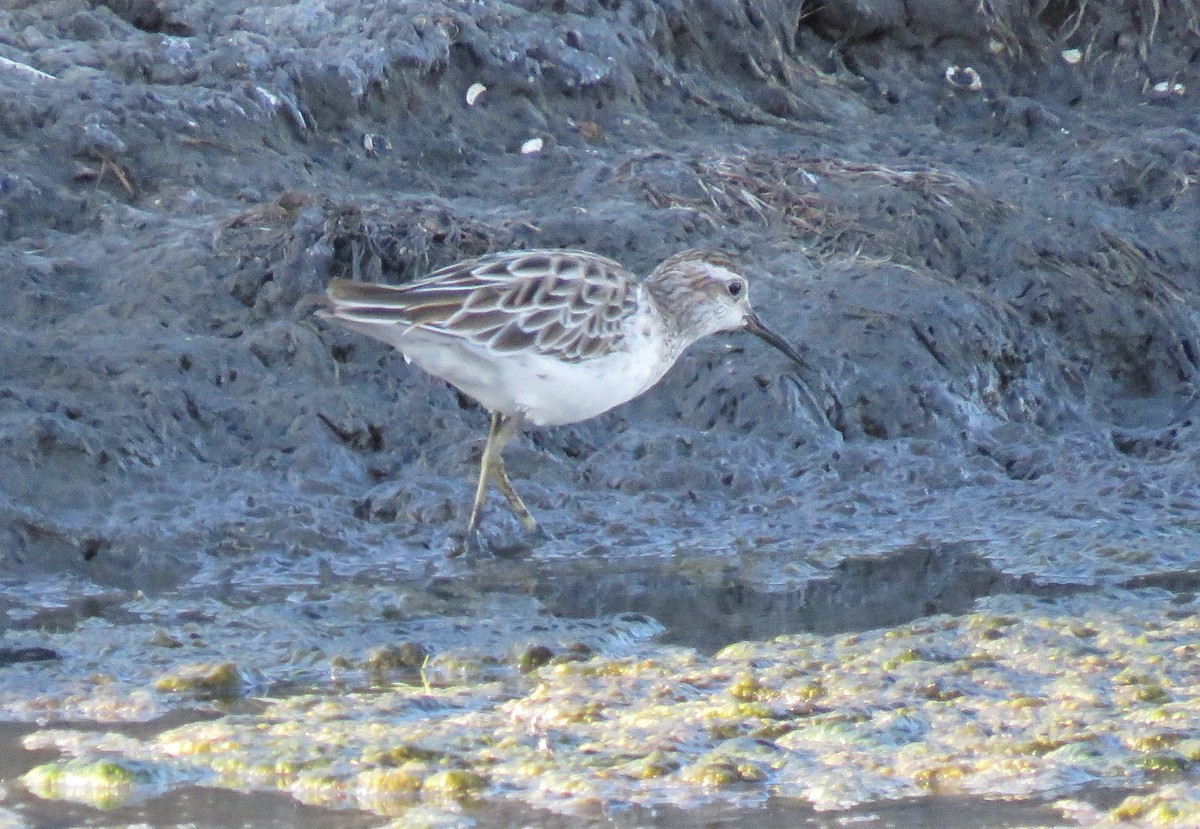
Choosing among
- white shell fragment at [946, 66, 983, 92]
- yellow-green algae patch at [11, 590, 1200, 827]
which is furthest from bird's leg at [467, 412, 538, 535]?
white shell fragment at [946, 66, 983, 92]

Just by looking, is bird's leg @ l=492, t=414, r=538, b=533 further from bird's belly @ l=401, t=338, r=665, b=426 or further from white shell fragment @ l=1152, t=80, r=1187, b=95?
white shell fragment @ l=1152, t=80, r=1187, b=95

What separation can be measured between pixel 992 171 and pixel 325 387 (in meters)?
3.81

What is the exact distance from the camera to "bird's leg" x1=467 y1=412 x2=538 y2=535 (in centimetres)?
664

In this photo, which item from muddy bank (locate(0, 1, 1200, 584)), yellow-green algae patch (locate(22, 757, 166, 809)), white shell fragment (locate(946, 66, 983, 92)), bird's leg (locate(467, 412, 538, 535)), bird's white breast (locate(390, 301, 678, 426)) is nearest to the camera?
→ yellow-green algae patch (locate(22, 757, 166, 809))

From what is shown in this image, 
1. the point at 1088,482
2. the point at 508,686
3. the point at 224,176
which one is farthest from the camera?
the point at 224,176

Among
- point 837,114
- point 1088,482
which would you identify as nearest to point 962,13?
point 837,114

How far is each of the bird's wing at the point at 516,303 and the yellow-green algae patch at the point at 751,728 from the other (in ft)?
4.22

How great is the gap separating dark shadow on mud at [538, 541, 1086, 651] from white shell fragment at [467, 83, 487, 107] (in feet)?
10.2

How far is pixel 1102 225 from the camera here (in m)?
8.83

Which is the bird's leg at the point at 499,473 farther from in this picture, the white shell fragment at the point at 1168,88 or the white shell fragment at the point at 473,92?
the white shell fragment at the point at 1168,88

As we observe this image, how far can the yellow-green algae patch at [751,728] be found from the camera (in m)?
4.40

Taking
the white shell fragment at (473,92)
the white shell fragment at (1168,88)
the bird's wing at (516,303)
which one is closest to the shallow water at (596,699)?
the bird's wing at (516,303)

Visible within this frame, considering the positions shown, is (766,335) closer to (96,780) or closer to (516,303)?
(516,303)

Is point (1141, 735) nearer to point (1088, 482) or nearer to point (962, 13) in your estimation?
point (1088, 482)
